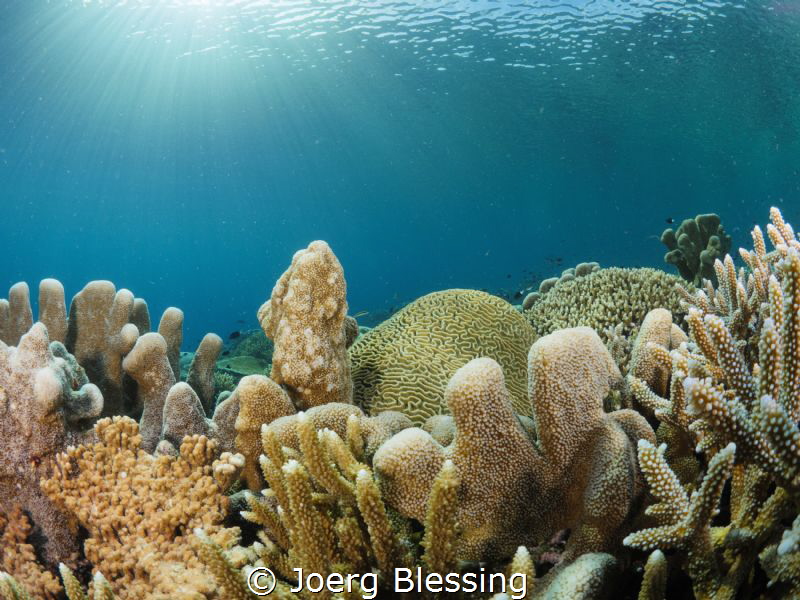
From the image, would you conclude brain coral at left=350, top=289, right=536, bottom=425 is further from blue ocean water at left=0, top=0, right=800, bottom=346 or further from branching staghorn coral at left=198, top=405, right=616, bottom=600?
blue ocean water at left=0, top=0, right=800, bottom=346

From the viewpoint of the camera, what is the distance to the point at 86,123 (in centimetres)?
4662

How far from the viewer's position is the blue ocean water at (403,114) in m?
26.9

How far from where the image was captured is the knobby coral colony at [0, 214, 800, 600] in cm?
145

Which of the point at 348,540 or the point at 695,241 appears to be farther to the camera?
the point at 695,241

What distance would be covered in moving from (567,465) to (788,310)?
41.3 inches

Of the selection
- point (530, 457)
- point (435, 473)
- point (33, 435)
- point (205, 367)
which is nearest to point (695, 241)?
point (530, 457)

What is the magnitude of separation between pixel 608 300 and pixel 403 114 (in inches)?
1682

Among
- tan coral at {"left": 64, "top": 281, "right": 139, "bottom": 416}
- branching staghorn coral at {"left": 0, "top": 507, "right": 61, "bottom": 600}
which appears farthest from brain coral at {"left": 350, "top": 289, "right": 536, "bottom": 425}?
branching staghorn coral at {"left": 0, "top": 507, "right": 61, "bottom": 600}

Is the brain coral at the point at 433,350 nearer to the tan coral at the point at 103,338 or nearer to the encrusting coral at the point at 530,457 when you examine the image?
the encrusting coral at the point at 530,457

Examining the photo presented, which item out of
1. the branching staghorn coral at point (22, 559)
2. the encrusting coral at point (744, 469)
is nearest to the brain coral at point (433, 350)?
the branching staghorn coral at point (22, 559)

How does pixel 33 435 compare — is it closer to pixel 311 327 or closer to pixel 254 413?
pixel 254 413

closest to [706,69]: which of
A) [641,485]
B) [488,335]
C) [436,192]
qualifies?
[488,335]

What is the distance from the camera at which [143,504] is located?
2520mm

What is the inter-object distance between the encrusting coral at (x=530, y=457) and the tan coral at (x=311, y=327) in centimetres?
149
